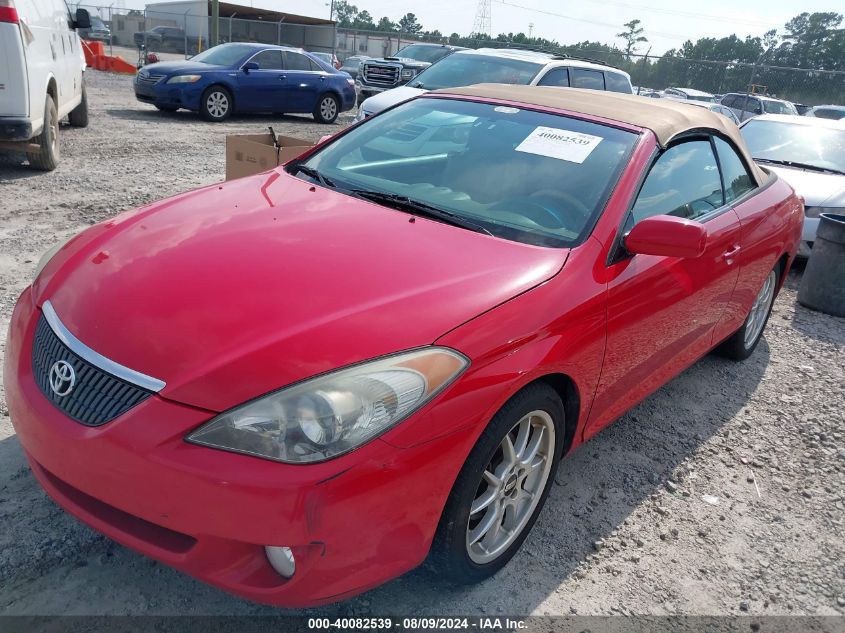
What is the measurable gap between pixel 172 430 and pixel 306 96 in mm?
13458

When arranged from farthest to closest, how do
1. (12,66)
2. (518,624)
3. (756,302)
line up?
(12,66), (756,302), (518,624)

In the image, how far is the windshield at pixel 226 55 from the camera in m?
13.1

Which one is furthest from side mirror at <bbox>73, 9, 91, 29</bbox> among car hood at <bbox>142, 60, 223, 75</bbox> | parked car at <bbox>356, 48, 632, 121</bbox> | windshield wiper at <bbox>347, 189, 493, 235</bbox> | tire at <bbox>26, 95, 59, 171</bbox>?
windshield wiper at <bbox>347, 189, 493, 235</bbox>

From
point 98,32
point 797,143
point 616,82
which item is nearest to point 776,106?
point 616,82

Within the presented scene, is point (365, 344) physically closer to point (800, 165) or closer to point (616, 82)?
point (800, 165)

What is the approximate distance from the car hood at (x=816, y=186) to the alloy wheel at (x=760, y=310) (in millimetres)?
2437

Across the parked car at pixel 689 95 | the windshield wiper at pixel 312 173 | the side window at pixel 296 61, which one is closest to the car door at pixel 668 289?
the windshield wiper at pixel 312 173

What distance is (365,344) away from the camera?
1.96 meters

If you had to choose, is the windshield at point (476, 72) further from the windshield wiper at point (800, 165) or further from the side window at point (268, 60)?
the side window at point (268, 60)

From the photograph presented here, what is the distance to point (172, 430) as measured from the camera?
5.87 ft

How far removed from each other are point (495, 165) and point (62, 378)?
1910mm

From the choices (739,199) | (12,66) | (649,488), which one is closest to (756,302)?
(739,199)

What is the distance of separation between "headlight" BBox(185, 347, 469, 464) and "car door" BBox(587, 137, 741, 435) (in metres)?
1.05

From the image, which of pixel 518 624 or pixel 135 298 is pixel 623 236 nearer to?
pixel 518 624
